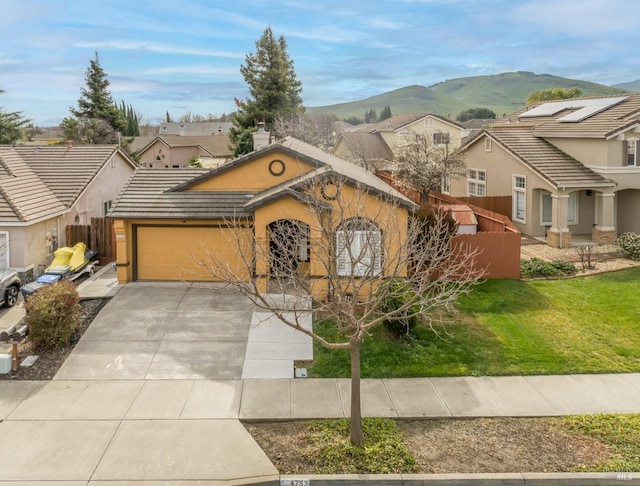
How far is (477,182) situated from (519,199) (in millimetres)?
4652

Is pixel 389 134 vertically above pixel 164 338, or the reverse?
pixel 389 134

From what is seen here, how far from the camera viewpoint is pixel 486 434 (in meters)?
9.98

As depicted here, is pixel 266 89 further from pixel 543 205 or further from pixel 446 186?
pixel 543 205

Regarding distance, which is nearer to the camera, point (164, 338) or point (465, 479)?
point (465, 479)

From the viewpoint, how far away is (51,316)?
1334 cm

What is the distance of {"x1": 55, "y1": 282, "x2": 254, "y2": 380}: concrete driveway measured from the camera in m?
12.7

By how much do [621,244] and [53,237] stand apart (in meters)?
23.5

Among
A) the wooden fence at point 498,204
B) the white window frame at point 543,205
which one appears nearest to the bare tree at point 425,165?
the wooden fence at point 498,204

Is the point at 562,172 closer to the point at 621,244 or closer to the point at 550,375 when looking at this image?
the point at 621,244

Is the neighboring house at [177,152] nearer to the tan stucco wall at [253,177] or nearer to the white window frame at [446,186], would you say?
the white window frame at [446,186]

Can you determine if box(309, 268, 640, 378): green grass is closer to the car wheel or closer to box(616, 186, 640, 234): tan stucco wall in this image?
box(616, 186, 640, 234): tan stucco wall

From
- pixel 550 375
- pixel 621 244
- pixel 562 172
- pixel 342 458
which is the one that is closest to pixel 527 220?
pixel 562 172

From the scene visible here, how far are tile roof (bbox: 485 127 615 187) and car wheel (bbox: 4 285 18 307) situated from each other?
22193mm

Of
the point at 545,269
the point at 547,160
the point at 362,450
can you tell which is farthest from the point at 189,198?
the point at 547,160
